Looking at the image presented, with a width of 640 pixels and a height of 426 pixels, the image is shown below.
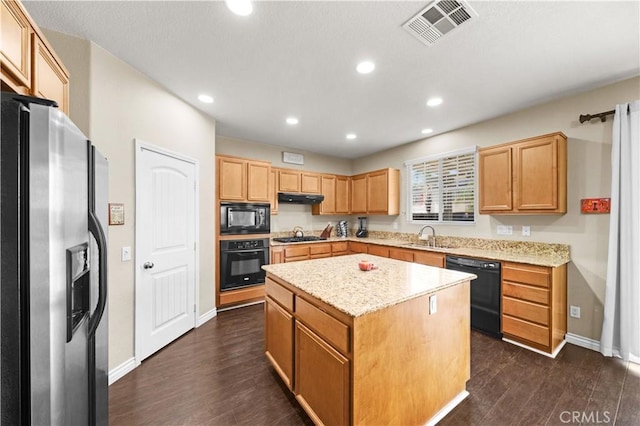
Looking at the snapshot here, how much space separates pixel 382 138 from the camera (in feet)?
14.7

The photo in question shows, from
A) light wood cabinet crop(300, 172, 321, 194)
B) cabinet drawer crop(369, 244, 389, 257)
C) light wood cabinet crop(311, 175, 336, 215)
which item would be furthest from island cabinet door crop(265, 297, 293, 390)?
light wood cabinet crop(311, 175, 336, 215)

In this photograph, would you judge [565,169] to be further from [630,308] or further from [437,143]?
[437,143]

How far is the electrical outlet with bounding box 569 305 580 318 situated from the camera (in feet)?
8.95

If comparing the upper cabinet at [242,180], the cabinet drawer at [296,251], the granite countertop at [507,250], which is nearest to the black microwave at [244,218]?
the upper cabinet at [242,180]

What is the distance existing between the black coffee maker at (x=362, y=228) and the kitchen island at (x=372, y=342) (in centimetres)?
348

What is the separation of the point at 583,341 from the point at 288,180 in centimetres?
462

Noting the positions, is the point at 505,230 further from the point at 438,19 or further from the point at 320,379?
the point at 320,379

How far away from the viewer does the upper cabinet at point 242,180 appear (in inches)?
147

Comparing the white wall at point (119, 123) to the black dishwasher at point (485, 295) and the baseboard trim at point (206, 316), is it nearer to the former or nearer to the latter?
the baseboard trim at point (206, 316)

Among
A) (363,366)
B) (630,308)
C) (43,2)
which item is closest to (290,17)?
(43,2)

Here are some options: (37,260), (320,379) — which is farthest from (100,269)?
(320,379)

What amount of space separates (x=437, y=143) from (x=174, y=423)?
478 centimetres

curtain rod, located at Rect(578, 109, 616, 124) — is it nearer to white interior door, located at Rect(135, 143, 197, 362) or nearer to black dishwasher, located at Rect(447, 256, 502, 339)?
black dishwasher, located at Rect(447, 256, 502, 339)

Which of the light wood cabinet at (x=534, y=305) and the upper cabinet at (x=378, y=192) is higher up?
the upper cabinet at (x=378, y=192)
